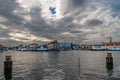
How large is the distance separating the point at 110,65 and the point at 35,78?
2926cm

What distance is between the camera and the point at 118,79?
125 feet

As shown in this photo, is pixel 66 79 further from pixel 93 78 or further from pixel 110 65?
pixel 110 65

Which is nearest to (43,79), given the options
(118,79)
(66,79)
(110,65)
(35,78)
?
(35,78)

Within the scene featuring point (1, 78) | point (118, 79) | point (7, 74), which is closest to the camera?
point (118, 79)

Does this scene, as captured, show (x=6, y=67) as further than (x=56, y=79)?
Yes

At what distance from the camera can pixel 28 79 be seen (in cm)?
3909

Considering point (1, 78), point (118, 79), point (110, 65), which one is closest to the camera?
point (118, 79)

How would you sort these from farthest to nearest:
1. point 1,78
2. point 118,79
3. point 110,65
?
point 110,65 < point 1,78 < point 118,79

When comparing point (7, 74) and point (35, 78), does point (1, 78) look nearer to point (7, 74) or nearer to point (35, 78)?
point (7, 74)

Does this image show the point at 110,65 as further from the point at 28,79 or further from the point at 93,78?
the point at 28,79

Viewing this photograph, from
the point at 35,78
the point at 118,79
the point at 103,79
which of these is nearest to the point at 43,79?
the point at 35,78

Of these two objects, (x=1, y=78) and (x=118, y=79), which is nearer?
(x=118, y=79)

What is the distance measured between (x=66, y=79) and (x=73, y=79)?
1519 millimetres

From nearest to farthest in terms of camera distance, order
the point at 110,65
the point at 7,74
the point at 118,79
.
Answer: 1. the point at 118,79
2. the point at 7,74
3. the point at 110,65
